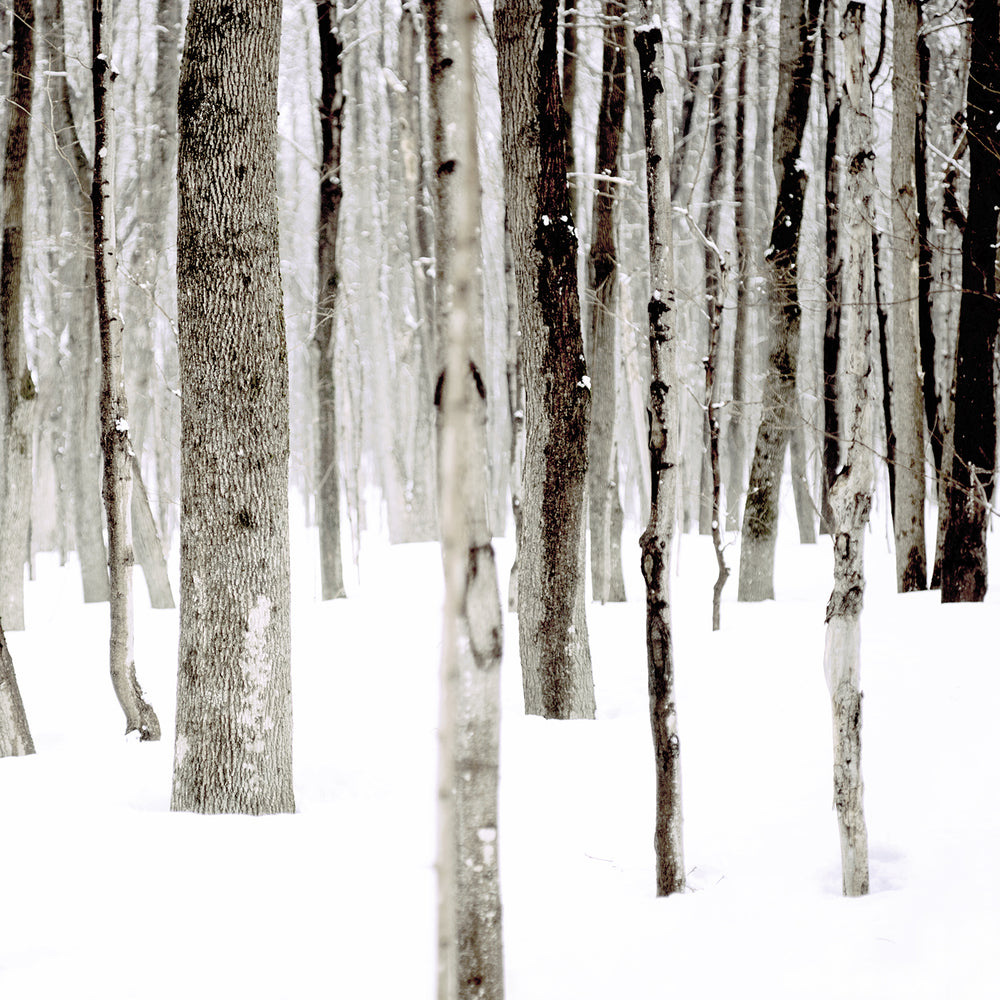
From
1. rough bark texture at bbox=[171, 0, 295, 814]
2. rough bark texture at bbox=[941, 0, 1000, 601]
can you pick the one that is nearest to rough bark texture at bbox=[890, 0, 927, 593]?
rough bark texture at bbox=[941, 0, 1000, 601]

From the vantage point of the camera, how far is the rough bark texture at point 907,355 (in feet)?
31.7

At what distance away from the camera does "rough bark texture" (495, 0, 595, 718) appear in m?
5.62

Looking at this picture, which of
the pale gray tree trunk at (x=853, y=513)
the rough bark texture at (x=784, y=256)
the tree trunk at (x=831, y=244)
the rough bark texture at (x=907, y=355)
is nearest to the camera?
the pale gray tree trunk at (x=853, y=513)

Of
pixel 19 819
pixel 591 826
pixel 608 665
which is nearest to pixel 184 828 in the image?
pixel 19 819

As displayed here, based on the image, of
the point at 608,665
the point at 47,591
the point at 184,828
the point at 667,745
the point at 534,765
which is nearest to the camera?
the point at 667,745

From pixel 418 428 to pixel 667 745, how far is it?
60.1ft

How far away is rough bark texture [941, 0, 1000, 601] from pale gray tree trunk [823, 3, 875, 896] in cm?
486

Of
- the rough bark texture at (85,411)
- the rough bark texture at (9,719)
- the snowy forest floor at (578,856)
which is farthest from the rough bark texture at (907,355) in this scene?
the rough bark texture at (85,411)

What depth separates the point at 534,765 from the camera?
15.7 ft

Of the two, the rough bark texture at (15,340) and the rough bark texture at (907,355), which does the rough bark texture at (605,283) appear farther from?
the rough bark texture at (15,340)

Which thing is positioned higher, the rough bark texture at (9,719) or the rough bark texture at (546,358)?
the rough bark texture at (546,358)

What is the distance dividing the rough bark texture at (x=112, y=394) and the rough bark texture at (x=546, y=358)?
2.44 m

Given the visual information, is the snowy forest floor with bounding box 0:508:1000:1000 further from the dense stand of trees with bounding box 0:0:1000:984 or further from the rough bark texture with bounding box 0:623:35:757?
the dense stand of trees with bounding box 0:0:1000:984

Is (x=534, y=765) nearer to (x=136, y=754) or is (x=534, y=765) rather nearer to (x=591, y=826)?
(x=591, y=826)
